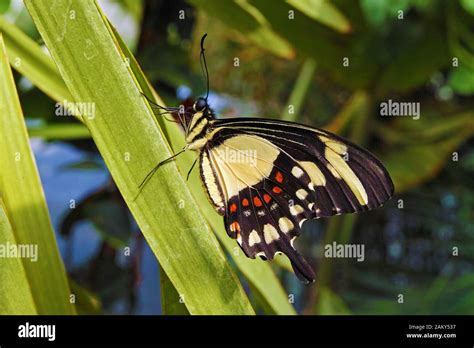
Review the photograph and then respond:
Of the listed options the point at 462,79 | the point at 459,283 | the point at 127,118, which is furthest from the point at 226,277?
the point at 459,283

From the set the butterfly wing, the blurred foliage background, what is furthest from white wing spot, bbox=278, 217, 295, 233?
the blurred foliage background

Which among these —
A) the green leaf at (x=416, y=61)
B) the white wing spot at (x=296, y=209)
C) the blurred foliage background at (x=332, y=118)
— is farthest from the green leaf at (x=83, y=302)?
the green leaf at (x=416, y=61)

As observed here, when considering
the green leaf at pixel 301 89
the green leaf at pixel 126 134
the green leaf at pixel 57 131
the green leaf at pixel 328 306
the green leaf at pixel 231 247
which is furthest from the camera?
the green leaf at pixel 301 89

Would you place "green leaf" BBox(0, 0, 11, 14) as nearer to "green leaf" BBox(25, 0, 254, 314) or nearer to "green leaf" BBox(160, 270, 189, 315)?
"green leaf" BBox(25, 0, 254, 314)

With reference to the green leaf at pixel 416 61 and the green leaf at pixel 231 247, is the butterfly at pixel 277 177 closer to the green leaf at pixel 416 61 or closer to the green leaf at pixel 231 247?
the green leaf at pixel 231 247

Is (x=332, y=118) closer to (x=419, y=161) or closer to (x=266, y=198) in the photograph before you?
(x=419, y=161)

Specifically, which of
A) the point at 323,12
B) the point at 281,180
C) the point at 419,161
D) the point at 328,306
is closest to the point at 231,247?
the point at 281,180

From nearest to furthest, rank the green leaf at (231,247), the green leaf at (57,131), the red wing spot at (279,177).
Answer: the green leaf at (231,247) < the red wing spot at (279,177) < the green leaf at (57,131)
